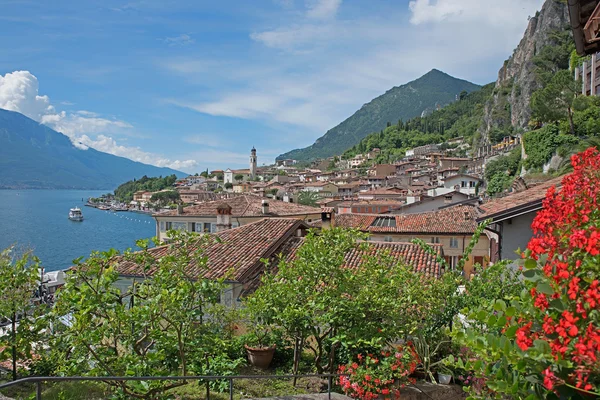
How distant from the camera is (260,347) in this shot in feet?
31.4

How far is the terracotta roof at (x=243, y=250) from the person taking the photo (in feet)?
44.3

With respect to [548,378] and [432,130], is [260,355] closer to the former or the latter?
[548,378]

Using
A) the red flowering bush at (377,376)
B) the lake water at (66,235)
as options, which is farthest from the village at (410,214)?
the lake water at (66,235)

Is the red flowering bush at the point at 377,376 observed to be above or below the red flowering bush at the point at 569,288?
below

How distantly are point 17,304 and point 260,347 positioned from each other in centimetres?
470

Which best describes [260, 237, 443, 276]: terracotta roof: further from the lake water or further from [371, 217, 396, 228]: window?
the lake water

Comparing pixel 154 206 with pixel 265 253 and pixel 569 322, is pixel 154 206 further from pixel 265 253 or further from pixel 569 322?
pixel 569 322

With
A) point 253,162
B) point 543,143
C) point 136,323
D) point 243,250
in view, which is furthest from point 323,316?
point 253,162

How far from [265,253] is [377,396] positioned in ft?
25.8

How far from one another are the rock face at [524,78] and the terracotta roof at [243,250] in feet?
267

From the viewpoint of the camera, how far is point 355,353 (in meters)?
8.74

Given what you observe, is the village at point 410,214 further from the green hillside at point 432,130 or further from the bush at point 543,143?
the green hillside at point 432,130

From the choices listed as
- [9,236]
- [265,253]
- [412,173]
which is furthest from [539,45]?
[9,236]

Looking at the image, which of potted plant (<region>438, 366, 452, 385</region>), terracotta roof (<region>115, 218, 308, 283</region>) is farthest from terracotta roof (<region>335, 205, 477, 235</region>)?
potted plant (<region>438, 366, 452, 385</region>)
